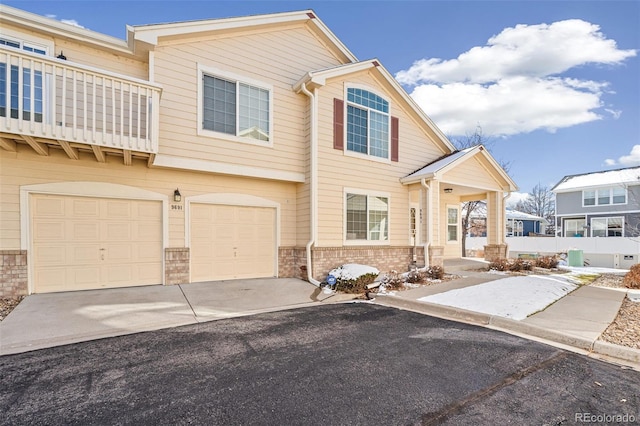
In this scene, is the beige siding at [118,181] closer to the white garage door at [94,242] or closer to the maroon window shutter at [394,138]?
the white garage door at [94,242]

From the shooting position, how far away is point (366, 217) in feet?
34.8

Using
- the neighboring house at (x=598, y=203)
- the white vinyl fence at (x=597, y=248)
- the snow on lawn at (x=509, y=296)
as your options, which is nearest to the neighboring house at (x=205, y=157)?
the snow on lawn at (x=509, y=296)

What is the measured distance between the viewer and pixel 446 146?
1277 cm

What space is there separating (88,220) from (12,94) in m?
2.85

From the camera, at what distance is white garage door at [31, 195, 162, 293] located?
22.3 feet

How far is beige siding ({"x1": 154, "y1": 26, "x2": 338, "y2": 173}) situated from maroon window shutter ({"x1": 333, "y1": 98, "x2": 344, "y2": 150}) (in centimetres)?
98

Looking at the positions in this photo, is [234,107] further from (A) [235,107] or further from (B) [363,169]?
(B) [363,169]

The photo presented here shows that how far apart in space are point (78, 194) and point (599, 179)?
106 feet

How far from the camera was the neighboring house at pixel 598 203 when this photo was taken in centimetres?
2108

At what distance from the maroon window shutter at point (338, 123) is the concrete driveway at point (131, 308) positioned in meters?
4.70

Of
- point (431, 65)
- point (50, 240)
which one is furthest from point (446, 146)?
point (50, 240)

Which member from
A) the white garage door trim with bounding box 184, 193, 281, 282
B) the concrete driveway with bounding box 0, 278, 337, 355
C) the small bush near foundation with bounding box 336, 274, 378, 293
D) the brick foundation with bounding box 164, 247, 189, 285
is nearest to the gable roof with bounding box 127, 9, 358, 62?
the white garage door trim with bounding box 184, 193, 281, 282

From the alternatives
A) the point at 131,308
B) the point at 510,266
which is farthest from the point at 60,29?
the point at 510,266

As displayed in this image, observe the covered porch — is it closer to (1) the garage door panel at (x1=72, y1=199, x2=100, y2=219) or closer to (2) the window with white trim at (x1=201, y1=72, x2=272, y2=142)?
(2) the window with white trim at (x1=201, y1=72, x2=272, y2=142)
